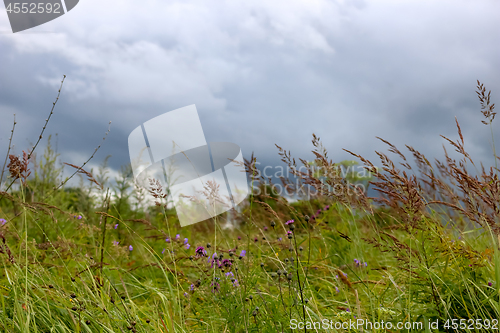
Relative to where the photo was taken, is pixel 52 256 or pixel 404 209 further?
pixel 52 256

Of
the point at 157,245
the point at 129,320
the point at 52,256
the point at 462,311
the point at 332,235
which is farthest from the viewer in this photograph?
the point at 157,245

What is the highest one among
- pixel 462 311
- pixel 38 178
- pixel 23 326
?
pixel 38 178

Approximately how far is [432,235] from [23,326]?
2.17m

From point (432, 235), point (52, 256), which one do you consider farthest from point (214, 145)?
point (432, 235)

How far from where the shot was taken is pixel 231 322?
1608 millimetres

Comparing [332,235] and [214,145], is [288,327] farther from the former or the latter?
[214,145]

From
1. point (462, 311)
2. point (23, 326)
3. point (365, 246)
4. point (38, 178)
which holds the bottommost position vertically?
point (462, 311)

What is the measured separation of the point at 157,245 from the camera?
4.30 metres

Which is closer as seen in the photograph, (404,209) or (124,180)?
(404,209)

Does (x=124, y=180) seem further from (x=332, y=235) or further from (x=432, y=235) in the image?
(x=432, y=235)

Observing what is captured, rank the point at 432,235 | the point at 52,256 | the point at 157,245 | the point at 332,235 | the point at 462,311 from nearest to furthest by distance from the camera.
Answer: the point at 462,311
the point at 432,235
the point at 52,256
the point at 332,235
the point at 157,245

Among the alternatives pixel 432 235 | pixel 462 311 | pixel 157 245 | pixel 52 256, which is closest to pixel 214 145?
pixel 157 245

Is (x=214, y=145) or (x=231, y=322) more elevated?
(x=214, y=145)

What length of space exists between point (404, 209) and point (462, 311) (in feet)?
2.32
